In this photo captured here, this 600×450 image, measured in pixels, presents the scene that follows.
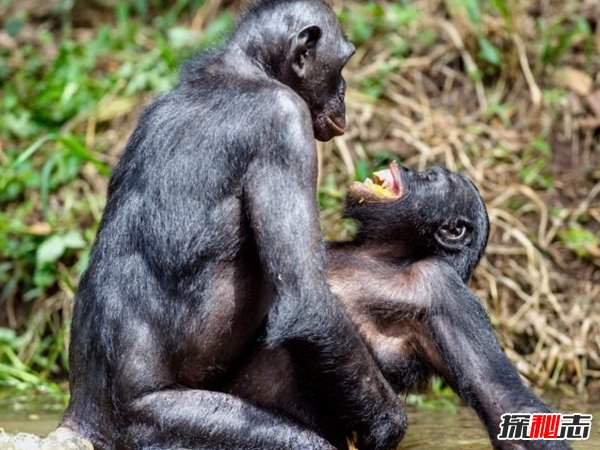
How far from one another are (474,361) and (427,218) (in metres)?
0.89

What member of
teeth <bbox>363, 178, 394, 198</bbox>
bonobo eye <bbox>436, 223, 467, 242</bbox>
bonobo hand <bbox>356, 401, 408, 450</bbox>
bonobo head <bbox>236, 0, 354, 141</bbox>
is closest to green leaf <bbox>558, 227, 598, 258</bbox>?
bonobo eye <bbox>436, 223, 467, 242</bbox>

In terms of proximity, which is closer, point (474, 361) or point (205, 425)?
point (205, 425)

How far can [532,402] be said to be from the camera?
17.6 ft

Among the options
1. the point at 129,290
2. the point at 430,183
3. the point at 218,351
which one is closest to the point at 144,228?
the point at 129,290

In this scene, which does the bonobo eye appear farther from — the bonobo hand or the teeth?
the bonobo hand

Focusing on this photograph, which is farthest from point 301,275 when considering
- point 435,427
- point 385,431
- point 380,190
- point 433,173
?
point 435,427

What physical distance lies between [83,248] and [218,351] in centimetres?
343

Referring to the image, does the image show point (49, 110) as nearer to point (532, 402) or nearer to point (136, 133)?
point (136, 133)

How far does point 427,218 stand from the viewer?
20.0 ft

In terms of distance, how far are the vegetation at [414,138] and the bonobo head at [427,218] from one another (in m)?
2.17

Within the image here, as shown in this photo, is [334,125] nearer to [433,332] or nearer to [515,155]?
[433,332]

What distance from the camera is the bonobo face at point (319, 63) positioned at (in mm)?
5691

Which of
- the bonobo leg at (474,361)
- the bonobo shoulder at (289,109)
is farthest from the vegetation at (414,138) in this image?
the bonobo shoulder at (289,109)

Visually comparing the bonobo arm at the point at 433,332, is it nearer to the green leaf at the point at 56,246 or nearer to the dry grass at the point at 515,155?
the dry grass at the point at 515,155
